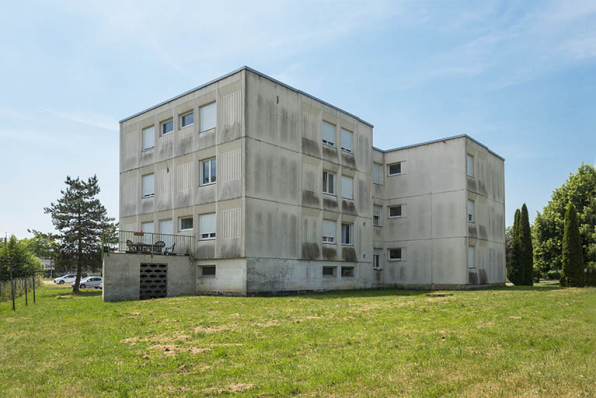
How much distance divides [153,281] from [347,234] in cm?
1242

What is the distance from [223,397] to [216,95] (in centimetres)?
2137

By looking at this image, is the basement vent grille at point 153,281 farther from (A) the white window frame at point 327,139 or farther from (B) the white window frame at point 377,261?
(B) the white window frame at point 377,261

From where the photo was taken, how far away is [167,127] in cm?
2928

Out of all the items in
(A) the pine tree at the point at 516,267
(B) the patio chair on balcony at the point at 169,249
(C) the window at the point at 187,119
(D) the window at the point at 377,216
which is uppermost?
(C) the window at the point at 187,119

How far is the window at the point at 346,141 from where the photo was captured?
30969mm

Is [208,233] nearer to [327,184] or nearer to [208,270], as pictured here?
[208,270]

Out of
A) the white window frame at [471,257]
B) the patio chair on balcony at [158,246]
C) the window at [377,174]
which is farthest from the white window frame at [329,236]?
the white window frame at [471,257]

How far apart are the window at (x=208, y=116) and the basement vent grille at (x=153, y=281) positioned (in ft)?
25.5

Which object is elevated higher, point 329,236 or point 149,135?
point 149,135

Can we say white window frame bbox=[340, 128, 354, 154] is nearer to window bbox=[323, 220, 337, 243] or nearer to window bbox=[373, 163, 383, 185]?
window bbox=[323, 220, 337, 243]

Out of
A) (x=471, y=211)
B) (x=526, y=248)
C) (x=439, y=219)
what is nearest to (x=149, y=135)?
(x=439, y=219)

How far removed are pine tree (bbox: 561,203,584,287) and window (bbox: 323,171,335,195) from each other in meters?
17.1

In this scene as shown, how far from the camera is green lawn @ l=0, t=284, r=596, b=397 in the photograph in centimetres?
665

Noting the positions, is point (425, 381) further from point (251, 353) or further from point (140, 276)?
point (140, 276)
